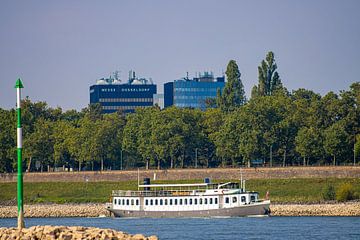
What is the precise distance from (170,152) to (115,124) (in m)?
13.1

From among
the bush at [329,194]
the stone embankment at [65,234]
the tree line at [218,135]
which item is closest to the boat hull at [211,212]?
the bush at [329,194]

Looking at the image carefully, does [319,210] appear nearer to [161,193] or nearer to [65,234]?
[161,193]

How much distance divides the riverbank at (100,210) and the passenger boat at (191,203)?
261 centimetres

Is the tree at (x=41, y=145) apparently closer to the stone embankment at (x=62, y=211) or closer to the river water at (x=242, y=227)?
the stone embankment at (x=62, y=211)

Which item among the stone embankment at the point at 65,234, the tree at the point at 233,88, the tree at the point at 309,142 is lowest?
the stone embankment at the point at 65,234

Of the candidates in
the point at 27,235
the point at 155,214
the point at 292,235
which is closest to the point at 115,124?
the point at 155,214

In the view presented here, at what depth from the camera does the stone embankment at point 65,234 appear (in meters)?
43.3

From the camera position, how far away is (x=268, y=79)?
15538 cm

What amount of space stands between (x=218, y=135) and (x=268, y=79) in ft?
80.1

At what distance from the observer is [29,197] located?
401 ft

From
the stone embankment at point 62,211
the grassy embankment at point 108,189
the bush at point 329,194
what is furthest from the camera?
the grassy embankment at point 108,189

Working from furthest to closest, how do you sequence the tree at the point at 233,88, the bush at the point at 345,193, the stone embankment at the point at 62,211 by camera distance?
the tree at the point at 233,88, the stone embankment at the point at 62,211, the bush at the point at 345,193

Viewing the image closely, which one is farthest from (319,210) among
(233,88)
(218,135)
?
(233,88)

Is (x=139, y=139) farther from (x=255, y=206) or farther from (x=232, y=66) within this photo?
(x=255, y=206)
